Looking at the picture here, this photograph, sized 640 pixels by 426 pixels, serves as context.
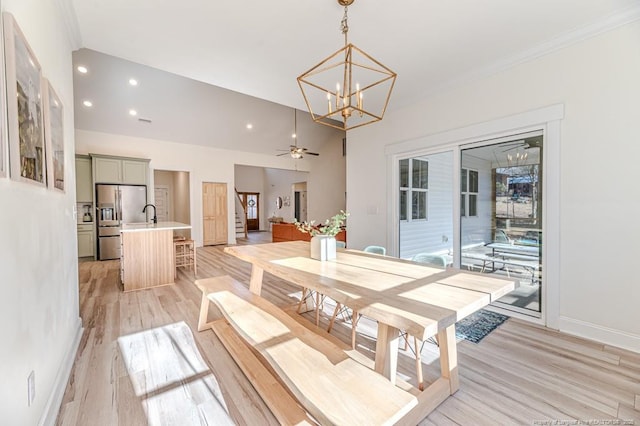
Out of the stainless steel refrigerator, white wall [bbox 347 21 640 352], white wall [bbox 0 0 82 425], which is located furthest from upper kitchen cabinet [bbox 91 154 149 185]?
white wall [bbox 347 21 640 352]

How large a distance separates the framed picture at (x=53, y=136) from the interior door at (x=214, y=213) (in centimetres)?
595

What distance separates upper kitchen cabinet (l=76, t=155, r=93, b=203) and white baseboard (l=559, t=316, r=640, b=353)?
8.26 m

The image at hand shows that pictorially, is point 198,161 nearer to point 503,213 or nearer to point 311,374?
point 503,213

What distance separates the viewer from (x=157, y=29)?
7.81 feet

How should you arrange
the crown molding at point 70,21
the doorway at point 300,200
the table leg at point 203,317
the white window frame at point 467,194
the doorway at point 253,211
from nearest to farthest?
1. the crown molding at point 70,21
2. the table leg at point 203,317
3. the white window frame at point 467,194
4. the doorway at point 300,200
5. the doorway at point 253,211

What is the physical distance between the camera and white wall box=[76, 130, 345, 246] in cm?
642

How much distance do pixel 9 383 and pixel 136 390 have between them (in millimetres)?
923

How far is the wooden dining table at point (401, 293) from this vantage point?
4.01 feet

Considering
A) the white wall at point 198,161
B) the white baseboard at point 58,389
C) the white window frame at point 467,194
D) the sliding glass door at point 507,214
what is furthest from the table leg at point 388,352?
the white wall at point 198,161

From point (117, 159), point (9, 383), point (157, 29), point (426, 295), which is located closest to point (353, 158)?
point (157, 29)

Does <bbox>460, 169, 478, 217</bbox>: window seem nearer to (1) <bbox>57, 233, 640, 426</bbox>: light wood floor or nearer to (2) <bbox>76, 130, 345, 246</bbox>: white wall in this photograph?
(1) <bbox>57, 233, 640, 426</bbox>: light wood floor

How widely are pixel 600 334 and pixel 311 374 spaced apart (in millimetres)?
2826

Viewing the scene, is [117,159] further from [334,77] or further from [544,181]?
[544,181]

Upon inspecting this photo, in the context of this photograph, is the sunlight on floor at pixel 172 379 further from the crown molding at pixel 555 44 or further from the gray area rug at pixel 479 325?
the crown molding at pixel 555 44
